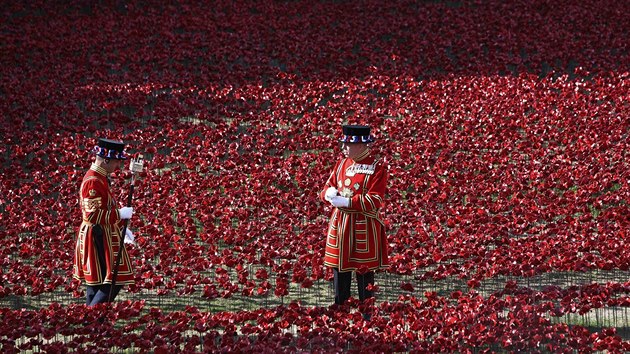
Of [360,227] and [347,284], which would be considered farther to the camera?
[347,284]

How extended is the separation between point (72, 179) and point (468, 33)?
11.0 meters

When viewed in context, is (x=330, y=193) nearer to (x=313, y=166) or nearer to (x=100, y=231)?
(x=100, y=231)

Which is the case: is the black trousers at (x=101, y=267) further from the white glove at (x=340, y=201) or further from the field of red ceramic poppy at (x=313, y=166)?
the white glove at (x=340, y=201)

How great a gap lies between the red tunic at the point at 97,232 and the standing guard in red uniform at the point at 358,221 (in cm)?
207

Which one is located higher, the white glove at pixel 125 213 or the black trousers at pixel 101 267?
the white glove at pixel 125 213

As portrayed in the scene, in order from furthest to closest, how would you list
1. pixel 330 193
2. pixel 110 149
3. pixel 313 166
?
pixel 313 166, pixel 330 193, pixel 110 149

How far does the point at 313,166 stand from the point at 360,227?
541cm

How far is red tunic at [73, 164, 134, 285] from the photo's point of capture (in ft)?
30.9

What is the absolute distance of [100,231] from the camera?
950 cm

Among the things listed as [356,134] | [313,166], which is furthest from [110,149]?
[313,166]

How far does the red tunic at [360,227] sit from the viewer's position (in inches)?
379

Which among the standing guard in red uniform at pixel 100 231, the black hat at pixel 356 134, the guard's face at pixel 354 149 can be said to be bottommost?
the standing guard in red uniform at pixel 100 231

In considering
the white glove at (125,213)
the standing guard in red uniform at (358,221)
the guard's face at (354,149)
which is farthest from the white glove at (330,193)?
the white glove at (125,213)

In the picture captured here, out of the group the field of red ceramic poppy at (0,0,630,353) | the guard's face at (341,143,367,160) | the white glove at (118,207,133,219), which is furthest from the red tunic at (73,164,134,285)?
the guard's face at (341,143,367,160)
